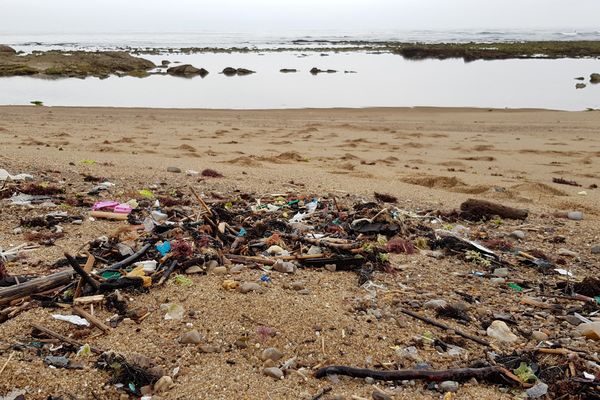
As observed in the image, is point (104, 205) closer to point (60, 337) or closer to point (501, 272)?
point (60, 337)

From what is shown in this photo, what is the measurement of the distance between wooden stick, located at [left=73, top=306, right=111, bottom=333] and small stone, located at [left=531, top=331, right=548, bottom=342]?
2479mm

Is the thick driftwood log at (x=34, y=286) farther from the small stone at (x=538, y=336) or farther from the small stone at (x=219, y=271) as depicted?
the small stone at (x=538, y=336)

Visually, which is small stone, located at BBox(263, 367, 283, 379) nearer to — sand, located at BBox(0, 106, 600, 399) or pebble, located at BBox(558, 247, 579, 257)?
sand, located at BBox(0, 106, 600, 399)

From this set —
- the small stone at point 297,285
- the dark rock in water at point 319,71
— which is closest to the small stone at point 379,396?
the small stone at point 297,285

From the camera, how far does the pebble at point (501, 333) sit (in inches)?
116

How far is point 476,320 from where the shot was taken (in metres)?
3.15

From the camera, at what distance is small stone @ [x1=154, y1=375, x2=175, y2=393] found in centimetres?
237

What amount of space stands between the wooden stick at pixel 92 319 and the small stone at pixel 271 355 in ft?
2.95

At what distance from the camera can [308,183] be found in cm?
669

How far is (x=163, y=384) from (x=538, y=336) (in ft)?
7.08

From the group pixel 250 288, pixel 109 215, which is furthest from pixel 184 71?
pixel 250 288

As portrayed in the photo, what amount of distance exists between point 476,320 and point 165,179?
4537 millimetres

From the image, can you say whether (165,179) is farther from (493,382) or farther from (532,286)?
(493,382)

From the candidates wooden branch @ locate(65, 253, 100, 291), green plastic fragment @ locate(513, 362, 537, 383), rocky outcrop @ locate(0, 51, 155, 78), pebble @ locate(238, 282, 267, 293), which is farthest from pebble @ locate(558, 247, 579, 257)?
rocky outcrop @ locate(0, 51, 155, 78)
